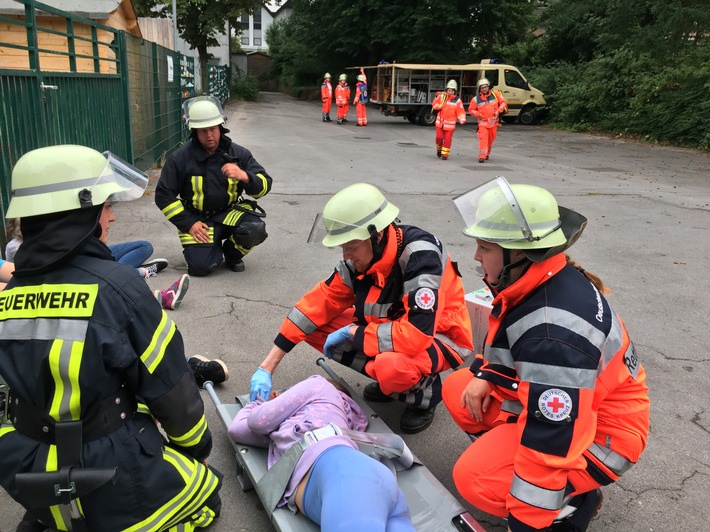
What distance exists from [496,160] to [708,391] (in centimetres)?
1108

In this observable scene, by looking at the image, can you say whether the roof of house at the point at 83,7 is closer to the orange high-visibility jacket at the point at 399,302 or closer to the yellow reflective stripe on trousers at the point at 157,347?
the orange high-visibility jacket at the point at 399,302

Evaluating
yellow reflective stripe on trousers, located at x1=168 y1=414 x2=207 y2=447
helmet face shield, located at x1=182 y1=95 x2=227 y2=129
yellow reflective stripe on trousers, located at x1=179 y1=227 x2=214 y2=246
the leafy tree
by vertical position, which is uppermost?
the leafy tree

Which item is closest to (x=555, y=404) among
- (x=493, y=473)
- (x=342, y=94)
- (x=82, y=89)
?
(x=493, y=473)

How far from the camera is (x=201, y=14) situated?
31047mm

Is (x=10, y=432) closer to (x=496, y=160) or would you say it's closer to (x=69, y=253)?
(x=69, y=253)

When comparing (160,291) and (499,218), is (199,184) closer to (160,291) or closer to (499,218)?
(160,291)

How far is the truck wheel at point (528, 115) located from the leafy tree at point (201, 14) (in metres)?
16.4

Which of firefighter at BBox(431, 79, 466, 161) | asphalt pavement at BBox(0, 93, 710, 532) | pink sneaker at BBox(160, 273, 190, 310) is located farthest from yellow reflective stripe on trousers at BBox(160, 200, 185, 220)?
firefighter at BBox(431, 79, 466, 161)

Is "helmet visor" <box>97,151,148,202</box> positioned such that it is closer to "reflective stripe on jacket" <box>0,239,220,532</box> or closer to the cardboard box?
"reflective stripe on jacket" <box>0,239,220,532</box>

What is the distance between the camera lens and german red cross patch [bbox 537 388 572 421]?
2.00 metres

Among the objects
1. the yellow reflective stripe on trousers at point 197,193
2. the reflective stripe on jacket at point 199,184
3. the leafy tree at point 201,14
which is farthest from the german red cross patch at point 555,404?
the leafy tree at point 201,14

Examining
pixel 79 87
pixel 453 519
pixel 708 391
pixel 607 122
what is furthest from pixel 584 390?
pixel 607 122

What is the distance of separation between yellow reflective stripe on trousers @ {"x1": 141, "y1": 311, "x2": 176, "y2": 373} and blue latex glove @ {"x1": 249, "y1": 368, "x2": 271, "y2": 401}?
1.17 meters

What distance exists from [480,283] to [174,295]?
2.82 meters
